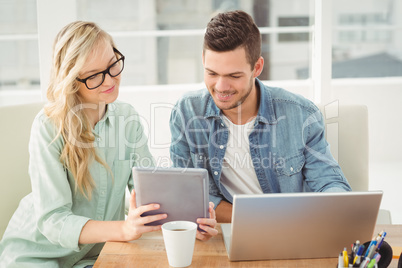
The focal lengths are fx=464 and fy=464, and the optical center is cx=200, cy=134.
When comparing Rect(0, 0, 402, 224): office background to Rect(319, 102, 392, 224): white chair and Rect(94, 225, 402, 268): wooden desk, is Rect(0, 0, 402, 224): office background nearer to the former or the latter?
Rect(319, 102, 392, 224): white chair

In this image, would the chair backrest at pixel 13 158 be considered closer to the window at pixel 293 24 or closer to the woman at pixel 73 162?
the woman at pixel 73 162

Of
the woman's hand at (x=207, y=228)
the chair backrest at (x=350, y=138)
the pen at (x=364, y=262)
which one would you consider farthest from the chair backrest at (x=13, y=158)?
the pen at (x=364, y=262)

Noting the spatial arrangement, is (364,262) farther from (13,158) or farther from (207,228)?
(13,158)

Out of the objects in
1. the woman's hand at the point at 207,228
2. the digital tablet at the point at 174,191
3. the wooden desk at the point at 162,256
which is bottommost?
the wooden desk at the point at 162,256

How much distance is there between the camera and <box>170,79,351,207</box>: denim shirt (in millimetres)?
1660

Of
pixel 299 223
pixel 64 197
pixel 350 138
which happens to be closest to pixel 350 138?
pixel 350 138

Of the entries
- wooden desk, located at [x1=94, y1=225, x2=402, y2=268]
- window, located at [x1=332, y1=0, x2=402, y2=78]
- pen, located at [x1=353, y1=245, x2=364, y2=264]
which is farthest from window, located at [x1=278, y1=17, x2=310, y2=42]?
pen, located at [x1=353, y1=245, x2=364, y2=264]

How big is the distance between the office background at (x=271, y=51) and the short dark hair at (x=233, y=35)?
1.36m

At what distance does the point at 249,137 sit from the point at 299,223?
0.70m

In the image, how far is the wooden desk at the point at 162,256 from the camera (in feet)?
3.38

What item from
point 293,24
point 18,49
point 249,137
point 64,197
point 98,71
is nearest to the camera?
point 64,197

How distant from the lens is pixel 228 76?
156 centimetres

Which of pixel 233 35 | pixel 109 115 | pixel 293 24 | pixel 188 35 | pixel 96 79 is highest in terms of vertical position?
pixel 293 24

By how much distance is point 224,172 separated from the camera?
1.69 meters
